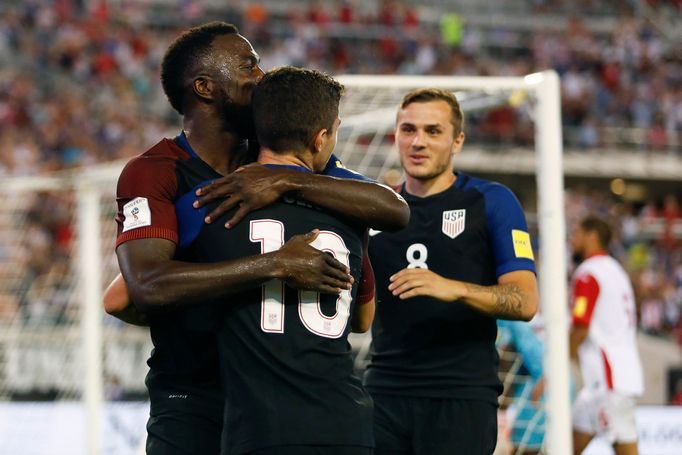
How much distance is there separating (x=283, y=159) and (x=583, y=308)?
5.28m

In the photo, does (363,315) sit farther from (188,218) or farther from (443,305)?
(443,305)

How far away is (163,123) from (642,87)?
10.3m

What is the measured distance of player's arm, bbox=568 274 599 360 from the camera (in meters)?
7.82

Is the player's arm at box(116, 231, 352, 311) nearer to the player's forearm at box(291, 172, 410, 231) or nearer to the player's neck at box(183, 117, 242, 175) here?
the player's forearm at box(291, 172, 410, 231)

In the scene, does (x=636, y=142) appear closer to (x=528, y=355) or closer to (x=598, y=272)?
(x=598, y=272)

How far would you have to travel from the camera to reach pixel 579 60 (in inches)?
890

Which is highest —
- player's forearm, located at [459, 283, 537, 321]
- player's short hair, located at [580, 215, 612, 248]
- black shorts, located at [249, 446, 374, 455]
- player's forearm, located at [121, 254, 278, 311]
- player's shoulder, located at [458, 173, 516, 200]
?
player's short hair, located at [580, 215, 612, 248]

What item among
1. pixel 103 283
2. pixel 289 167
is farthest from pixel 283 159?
pixel 103 283

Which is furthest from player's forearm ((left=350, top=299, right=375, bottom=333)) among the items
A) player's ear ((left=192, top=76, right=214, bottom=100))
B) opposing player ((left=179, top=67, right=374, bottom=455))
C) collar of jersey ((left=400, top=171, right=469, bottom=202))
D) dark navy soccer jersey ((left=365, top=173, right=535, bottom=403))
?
collar of jersey ((left=400, top=171, right=469, bottom=202))

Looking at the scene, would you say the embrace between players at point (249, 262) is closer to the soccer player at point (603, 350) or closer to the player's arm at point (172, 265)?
the player's arm at point (172, 265)

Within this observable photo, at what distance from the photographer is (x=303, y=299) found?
2857 mm

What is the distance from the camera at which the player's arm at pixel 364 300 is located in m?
3.17

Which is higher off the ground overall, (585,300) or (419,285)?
(585,300)

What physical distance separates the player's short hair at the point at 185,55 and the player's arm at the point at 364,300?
78 cm
